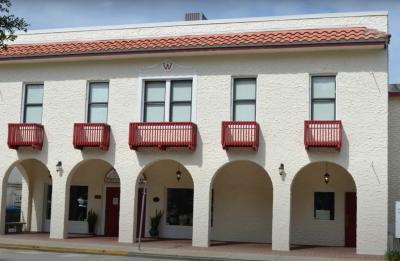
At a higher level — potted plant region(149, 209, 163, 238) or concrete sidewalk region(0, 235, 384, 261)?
potted plant region(149, 209, 163, 238)

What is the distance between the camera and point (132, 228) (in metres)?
22.6

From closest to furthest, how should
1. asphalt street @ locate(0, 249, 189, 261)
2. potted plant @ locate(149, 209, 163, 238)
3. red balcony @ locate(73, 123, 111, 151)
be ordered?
1. asphalt street @ locate(0, 249, 189, 261)
2. red balcony @ locate(73, 123, 111, 151)
3. potted plant @ locate(149, 209, 163, 238)

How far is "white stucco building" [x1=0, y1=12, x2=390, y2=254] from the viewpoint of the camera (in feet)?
67.9

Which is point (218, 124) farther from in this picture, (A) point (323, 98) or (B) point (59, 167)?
(B) point (59, 167)

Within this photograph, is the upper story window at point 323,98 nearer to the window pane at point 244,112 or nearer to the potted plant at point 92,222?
the window pane at point 244,112

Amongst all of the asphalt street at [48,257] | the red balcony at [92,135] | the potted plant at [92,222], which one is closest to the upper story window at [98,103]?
the red balcony at [92,135]

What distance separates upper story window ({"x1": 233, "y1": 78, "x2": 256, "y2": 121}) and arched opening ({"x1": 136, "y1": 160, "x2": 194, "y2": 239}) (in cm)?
416

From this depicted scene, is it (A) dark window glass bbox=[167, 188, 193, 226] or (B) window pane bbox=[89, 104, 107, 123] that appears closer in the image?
(B) window pane bbox=[89, 104, 107, 123]

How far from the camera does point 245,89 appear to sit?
72.8 feet

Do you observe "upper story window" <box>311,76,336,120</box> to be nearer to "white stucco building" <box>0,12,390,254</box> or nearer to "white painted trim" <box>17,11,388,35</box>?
"white stucco building" <box>0,12,390,254</box>

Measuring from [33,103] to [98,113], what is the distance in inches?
116

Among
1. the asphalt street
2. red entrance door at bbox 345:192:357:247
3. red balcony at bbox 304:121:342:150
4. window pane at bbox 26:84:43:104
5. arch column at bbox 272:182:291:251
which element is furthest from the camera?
window pane at bbox 26:84:43:104

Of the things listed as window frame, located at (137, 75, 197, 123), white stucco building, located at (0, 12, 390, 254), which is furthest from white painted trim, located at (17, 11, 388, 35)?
window frame, located at (137, 75, 197, 123)

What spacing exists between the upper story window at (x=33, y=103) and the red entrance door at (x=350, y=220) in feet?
40.2
